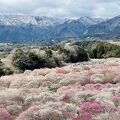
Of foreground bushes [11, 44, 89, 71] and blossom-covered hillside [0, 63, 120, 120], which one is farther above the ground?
blossom-covered hillside [0, 63, 120, 120]

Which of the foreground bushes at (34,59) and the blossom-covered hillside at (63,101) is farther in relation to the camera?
the foreground bushes at (34,59)

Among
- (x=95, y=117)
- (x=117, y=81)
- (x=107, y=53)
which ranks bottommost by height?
(x=107, y=53)

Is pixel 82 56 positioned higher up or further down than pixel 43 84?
further down

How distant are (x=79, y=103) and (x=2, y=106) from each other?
161 inches

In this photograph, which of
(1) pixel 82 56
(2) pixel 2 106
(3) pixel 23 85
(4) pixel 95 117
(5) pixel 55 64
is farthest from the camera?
(1) pixel 82 56

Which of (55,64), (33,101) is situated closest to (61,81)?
(33,101)

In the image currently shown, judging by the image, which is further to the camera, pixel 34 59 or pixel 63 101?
pixel 34 59

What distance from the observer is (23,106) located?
2066 centimetres

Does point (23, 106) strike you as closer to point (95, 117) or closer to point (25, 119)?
point (25, 119)

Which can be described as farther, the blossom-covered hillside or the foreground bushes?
the foreground bushes

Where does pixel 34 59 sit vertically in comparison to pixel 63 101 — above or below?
below

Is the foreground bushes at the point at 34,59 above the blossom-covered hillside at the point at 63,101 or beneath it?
beneath

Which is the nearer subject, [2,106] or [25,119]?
[25,119]

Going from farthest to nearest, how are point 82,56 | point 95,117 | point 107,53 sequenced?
point 107,53
point 82,56
point 95,117
